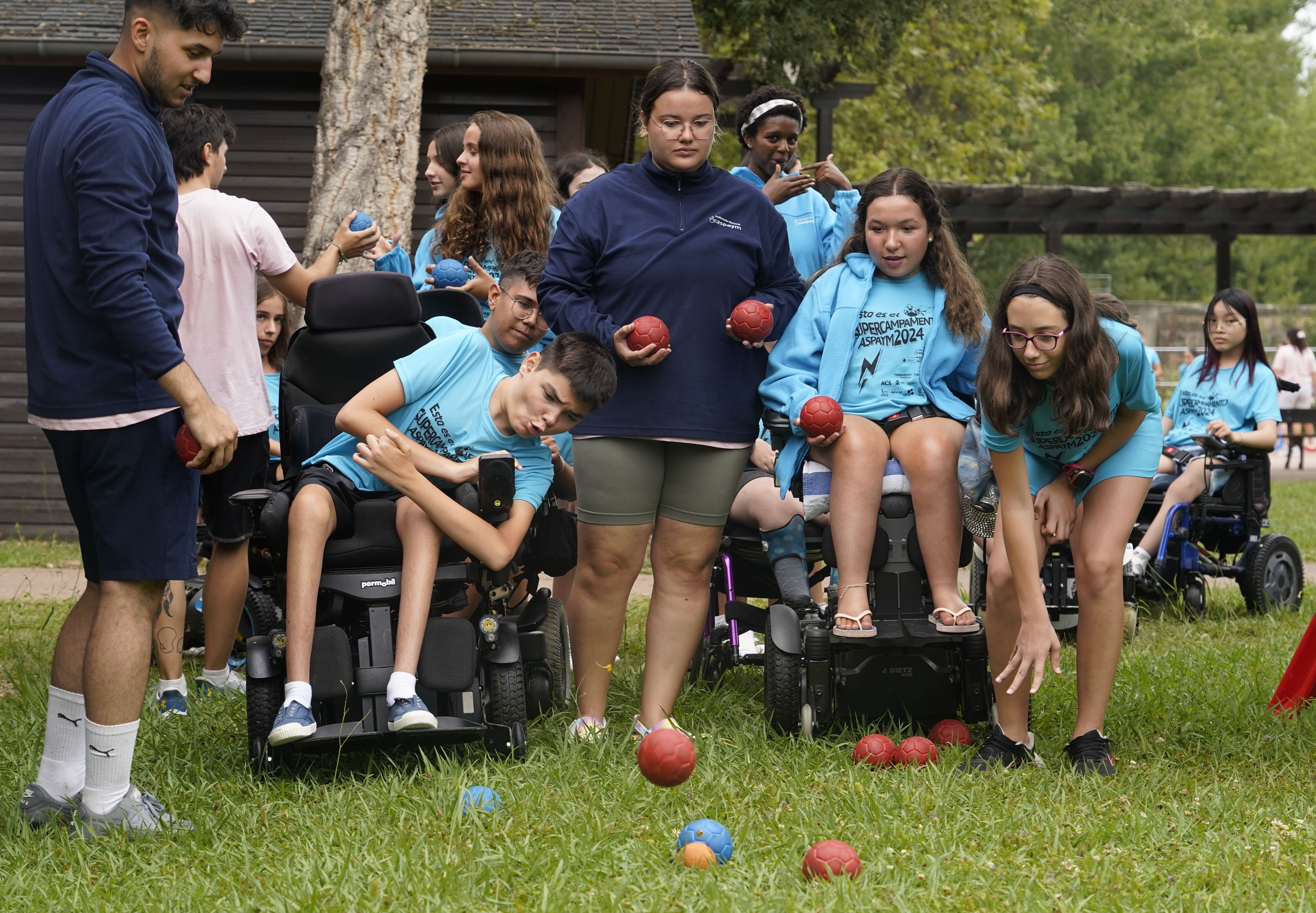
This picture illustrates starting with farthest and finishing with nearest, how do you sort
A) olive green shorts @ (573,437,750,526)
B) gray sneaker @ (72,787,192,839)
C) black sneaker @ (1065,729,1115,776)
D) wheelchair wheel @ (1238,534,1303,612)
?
1. wheelchair wheel @ (1238,534,1303,612)
2. olive green shorts @ (573,437,750,526)
3. black sneaker @ (1065,729,1115,776)
4. gray sneaker @ (72,787,192,839)

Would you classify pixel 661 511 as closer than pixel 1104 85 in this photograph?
Yes

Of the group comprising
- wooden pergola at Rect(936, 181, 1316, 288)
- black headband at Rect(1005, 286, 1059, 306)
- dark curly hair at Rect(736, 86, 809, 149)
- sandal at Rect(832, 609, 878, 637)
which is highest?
wooden pergola at Rect(936, 181, 1316, 288)

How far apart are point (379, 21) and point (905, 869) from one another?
5543mm

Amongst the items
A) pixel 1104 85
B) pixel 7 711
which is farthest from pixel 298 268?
pixel 1104 85

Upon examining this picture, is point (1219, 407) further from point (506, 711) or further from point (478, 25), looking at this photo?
point (478, 25)

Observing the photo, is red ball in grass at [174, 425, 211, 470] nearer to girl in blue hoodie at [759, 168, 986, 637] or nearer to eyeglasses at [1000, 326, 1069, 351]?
girl in blue hoodie at [759, 168, 986, 637]

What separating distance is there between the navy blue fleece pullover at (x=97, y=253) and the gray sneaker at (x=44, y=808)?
1.03 metres

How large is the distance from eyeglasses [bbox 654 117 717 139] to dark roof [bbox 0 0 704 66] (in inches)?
224

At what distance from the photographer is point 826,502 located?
428cm

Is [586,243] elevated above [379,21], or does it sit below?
below

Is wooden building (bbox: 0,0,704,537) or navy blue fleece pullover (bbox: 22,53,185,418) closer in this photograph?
navy blue fleece pullover (bbox: 22,53,185,418)

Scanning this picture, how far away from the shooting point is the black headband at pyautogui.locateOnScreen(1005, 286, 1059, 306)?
11.9 feet

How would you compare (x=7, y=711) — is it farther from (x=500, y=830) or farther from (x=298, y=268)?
(x=500, y=830)

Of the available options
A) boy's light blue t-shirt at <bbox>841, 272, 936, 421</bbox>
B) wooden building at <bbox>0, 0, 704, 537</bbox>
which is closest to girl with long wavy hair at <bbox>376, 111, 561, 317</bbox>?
boy's light blue t-shirt at <bbox>841, 272, 936, 421</bbox>
